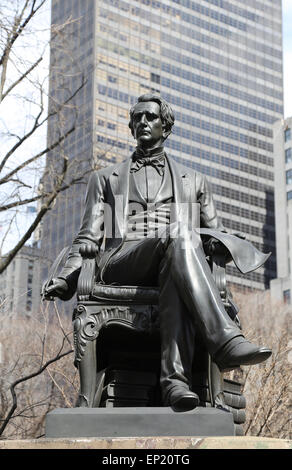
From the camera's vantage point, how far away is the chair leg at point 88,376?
205 inches

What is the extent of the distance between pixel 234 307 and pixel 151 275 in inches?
27.4

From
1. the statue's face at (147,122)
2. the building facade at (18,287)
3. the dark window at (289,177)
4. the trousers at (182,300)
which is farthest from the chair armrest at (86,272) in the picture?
the dark window at (289,177)

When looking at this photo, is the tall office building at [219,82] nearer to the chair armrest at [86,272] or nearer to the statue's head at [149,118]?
the statue's head at [149,118]

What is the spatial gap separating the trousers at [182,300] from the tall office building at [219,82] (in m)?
61.6

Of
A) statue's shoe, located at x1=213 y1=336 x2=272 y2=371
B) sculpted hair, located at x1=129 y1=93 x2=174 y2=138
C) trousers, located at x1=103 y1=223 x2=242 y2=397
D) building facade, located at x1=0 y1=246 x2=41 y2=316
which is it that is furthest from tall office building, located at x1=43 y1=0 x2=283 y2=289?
statue's shoe, located at x1=213 y1=336 x2=272 y2=371

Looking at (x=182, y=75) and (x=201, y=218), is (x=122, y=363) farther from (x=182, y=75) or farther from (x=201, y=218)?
(x=182, y=75)

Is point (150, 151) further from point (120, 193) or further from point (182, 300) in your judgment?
point (182, 300)

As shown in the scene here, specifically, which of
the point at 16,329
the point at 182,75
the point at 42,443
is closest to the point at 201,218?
the point at 42,443

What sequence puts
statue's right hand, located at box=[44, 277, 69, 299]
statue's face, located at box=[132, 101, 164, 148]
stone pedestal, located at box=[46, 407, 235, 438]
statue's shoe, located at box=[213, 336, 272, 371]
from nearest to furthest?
1. statue's shoe, located at box=[213, 336, 272, 371]
2. stone pedestal, located at box=[46, 407, 235, 438]
3. statue's right hand, located at box=[44, 277, 69, 299]
4. statue's face, located at box=[132, 101, 164, 148]

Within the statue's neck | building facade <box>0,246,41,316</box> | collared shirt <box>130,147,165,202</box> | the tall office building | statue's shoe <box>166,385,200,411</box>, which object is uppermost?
the tall office building

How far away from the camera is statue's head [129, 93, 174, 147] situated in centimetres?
614

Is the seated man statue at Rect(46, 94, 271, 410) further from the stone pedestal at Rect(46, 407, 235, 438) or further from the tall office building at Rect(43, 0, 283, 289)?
the tall office building at Rect(43, 0, 283, 289)

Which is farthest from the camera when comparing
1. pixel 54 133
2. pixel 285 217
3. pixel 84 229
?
pixel 285 217

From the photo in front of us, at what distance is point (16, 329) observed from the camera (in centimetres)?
2633
